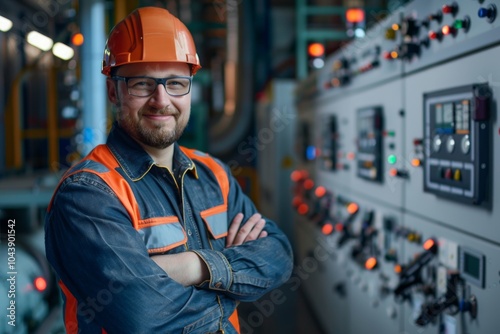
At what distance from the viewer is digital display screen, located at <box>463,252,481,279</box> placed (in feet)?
5.89

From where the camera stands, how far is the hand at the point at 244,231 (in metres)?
1.73

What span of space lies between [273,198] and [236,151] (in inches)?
81.6

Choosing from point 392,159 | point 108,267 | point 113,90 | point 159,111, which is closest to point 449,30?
point 392,159

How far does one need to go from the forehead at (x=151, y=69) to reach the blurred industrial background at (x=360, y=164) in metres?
0.98

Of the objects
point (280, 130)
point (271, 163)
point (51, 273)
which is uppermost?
point (280, 130)

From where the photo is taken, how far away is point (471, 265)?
1.84 m

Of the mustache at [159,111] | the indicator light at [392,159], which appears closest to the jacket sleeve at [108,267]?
the mustache at [159,111]

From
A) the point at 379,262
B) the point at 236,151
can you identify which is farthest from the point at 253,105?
the point at 379,262

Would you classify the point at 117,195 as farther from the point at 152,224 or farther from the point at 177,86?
the point at 177,86

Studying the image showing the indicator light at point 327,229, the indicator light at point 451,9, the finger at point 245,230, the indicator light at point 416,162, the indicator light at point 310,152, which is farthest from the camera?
the indicator light at point 310,152

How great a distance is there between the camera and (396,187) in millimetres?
2562

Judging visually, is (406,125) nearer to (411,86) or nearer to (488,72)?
(411,86)

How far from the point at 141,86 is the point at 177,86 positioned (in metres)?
0.11

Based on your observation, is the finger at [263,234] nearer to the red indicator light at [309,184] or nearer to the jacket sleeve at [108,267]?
the jacket sleeve at [108,267]
